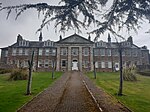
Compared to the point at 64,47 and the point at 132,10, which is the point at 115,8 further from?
the point at 64,47

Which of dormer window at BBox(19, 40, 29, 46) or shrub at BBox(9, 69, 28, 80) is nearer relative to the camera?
shrub at BBox(9, 69, 28, 80)

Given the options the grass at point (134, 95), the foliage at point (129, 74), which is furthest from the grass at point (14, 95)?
the foliage at point (129, 74)

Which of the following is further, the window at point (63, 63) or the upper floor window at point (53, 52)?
the upper floor window at point (53, 52)

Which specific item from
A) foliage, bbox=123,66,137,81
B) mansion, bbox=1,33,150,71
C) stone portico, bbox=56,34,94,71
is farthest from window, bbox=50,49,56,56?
foliage, bbox=123,66,137,81

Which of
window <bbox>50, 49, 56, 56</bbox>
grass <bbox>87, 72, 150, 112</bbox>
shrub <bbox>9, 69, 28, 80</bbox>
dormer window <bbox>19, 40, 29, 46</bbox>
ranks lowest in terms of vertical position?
grass <bbox>87, 72, 150, 112</bbox>

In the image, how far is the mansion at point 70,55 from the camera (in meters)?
48.8

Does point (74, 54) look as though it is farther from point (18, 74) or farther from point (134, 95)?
point (134, 95)

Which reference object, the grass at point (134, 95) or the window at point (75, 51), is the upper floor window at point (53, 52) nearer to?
the window at point (75, 51)

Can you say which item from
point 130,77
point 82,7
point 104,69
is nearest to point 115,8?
point 82,7

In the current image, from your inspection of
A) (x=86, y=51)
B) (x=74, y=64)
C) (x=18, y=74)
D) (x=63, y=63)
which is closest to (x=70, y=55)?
(x=74, y=64)

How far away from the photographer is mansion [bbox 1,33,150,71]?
48.8 m

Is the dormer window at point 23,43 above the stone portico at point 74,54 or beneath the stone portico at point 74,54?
above

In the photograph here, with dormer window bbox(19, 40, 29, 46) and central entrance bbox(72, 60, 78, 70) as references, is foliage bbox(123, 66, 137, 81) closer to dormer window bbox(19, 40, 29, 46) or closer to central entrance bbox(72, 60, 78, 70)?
central entrance bbox(72, 60, 78, 70)

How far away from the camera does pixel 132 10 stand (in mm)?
6578
